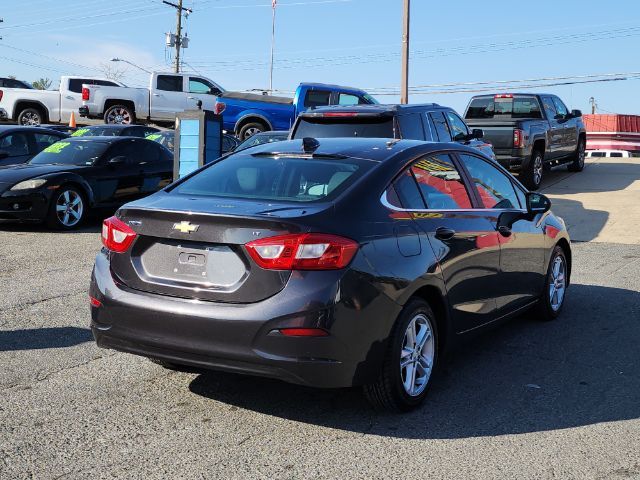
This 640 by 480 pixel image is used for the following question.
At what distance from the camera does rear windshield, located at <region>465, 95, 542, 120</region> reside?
17969 millimetres

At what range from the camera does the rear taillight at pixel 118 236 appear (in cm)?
462

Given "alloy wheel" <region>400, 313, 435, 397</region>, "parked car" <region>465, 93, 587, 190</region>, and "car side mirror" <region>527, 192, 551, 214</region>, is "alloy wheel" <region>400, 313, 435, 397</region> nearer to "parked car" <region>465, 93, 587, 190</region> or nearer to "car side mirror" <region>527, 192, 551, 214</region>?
"car side mirror" <region>527, 192, 551, 214</region>

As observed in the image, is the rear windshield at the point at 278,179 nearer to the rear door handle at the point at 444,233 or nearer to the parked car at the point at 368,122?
the rear door handle at the point at 444,233

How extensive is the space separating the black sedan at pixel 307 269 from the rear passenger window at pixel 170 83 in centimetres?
2213

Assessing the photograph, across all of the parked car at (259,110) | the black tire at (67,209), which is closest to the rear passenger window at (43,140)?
the black tire at (67,209)

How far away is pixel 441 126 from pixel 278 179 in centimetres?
715

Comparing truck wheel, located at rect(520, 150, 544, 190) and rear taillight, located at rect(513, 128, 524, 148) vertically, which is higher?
rear taillight, located at rect(513, 128, 524, 148)

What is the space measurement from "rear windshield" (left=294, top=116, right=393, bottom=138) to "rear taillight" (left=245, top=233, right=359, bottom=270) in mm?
6480

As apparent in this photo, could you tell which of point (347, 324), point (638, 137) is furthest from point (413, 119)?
point (638, 137)

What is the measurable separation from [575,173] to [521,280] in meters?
15.7

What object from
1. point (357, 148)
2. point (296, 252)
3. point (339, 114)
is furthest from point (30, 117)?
point (296, 252)

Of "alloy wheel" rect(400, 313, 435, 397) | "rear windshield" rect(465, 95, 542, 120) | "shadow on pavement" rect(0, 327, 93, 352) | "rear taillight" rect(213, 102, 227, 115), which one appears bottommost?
"shadow on pavement" rect(0, 327, 93, 352)

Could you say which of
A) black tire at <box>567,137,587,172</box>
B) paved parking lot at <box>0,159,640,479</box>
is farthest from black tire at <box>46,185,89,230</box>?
black tire at <box>567,137,587,172</box>

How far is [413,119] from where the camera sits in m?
11.0
